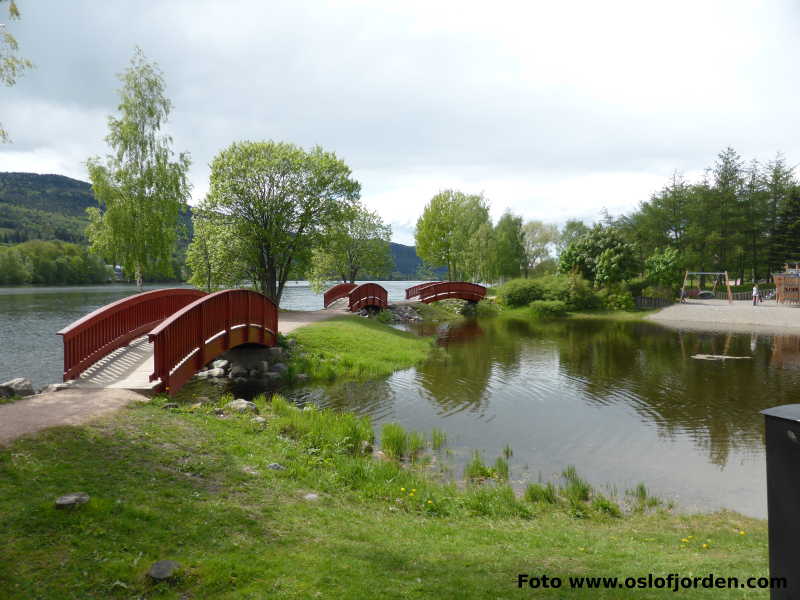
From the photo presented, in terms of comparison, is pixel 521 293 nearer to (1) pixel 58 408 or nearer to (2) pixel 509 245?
(2) pixel 509 245

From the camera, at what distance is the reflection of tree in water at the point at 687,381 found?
11.8m

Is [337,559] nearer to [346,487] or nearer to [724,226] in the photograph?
[346,487]

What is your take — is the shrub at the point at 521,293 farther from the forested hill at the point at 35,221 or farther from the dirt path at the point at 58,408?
the forested hill at the point at 35,221

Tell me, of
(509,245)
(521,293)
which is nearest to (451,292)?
(521,293)

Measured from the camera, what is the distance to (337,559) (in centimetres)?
457

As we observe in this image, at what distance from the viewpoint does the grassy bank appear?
4078mm

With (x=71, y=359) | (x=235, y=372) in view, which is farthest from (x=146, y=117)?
(x=71, y=359)

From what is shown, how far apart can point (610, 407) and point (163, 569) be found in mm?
12484

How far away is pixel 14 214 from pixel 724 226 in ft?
681

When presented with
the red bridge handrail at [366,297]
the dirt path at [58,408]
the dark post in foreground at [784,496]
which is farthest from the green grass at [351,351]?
the dark post in foreground at [784,496]

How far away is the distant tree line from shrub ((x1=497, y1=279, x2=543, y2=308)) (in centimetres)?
7508

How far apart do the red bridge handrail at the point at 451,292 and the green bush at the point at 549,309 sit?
20.4 ft

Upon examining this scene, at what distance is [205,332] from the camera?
1315cm

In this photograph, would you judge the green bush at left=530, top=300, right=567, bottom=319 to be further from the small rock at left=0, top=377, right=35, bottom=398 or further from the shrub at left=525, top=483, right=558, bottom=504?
the small rock at left=0, top=377, right=35, bottom=398
